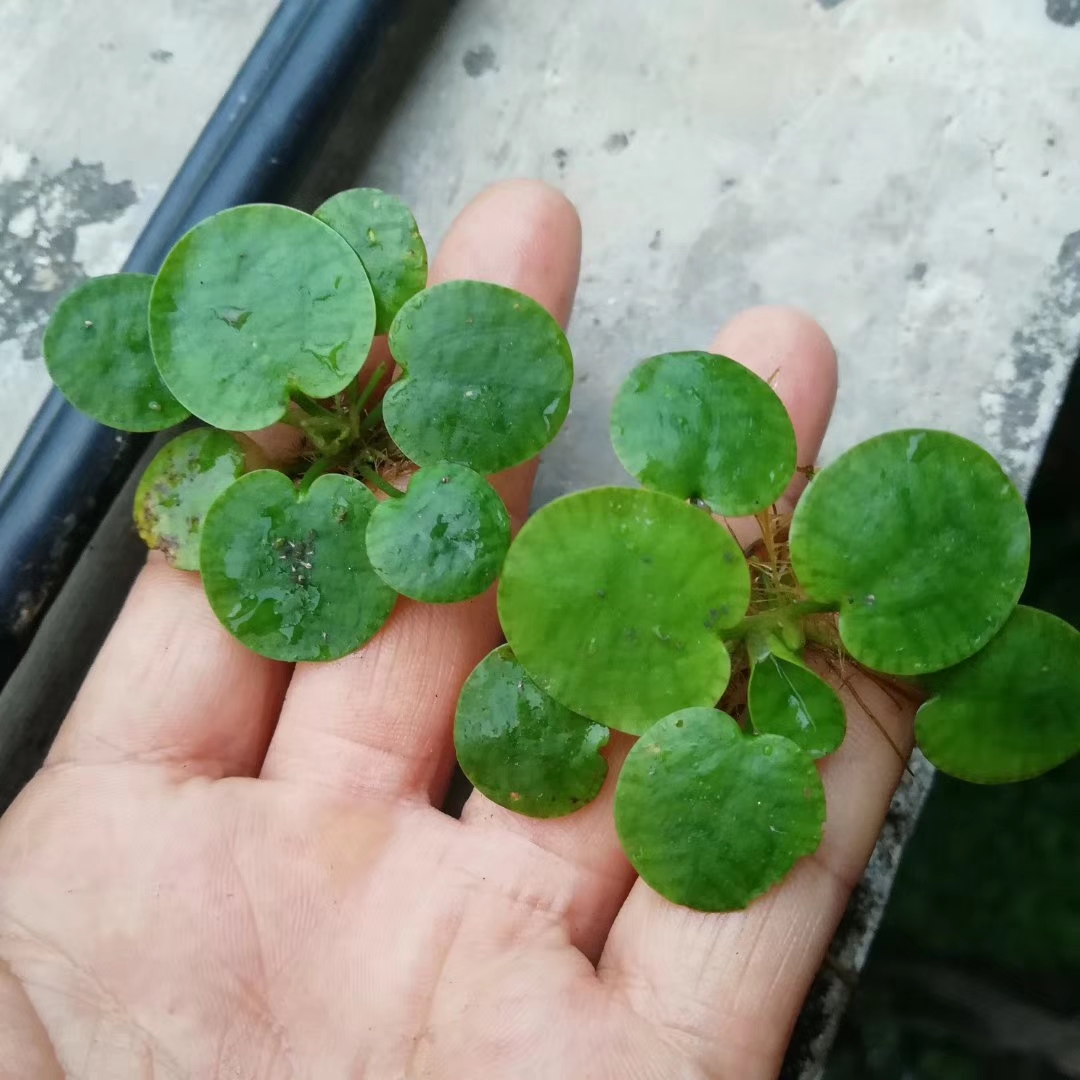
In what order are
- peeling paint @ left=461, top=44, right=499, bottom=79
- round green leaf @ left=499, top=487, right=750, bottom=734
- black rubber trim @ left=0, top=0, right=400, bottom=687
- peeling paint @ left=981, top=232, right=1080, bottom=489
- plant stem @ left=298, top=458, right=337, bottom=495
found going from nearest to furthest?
round green leaf @ left=499, top=487, right=750, bottom=734 < plant stem @ left=298, top=458, right=337, bottom=495 < black rubber trim @ left=0, top=0, right=400, bottom=687 < peeling paint @ left=981, top=232, right=1080, bottom=489 < peeling paint @ left=461, top=44, right=499, bottom=79

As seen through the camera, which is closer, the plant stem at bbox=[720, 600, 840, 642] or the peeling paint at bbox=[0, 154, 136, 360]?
the plant stem at bbox=[720, 600, 840, 642]

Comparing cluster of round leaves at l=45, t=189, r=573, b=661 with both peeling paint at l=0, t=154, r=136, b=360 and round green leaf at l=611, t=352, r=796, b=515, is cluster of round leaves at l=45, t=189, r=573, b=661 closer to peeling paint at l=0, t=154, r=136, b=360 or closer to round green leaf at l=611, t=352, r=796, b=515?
round green leaf at l=611, t=352, r=796, b=515

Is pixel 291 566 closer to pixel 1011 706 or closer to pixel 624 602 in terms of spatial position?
pixel 624 602

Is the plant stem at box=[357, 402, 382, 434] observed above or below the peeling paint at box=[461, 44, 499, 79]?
below

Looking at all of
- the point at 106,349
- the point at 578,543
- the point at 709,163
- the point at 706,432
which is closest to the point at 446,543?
the point at 578,543

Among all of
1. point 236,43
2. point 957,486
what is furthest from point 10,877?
point 236,43

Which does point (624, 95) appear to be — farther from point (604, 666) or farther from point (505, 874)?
point (505, 874)

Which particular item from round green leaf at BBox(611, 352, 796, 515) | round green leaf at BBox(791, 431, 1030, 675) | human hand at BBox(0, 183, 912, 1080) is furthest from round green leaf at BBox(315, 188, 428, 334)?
round green leaf at BBox(791, 431, 1030, 675)

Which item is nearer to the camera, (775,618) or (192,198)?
(775,618)
